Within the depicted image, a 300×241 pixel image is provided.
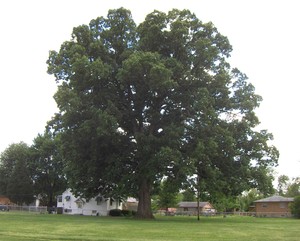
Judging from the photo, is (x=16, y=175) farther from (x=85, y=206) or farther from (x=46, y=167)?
(x=85, y=206)

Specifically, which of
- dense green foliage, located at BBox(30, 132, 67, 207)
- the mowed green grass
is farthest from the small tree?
dense green foliage, located at BBox(30, 132, 67, 207)

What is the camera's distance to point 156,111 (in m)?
37.3

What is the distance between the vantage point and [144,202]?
38281 millimetres

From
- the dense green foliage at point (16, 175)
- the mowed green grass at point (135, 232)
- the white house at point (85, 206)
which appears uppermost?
the dense green foliage at point (16, 175)

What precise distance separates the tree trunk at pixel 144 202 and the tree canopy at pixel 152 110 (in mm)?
98

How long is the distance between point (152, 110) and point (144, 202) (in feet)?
29.5

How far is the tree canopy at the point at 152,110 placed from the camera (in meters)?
33.8

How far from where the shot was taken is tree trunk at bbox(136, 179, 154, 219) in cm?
3769

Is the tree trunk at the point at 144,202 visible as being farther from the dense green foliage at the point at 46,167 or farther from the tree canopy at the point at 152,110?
the dense green foliage at the point at 46,167

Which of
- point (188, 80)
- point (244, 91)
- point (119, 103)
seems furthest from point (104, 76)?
point (244, 91)

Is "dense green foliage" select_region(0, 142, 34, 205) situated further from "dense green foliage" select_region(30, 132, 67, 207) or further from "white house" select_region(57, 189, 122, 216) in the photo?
"white house" select_region(57, 189, 122, 216)

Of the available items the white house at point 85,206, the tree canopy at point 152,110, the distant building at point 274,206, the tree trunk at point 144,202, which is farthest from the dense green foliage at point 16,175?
the distant building at point 274,206

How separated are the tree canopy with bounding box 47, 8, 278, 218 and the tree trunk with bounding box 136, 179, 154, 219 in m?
0.10

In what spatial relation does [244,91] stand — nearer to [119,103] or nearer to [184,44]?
[184,44]
